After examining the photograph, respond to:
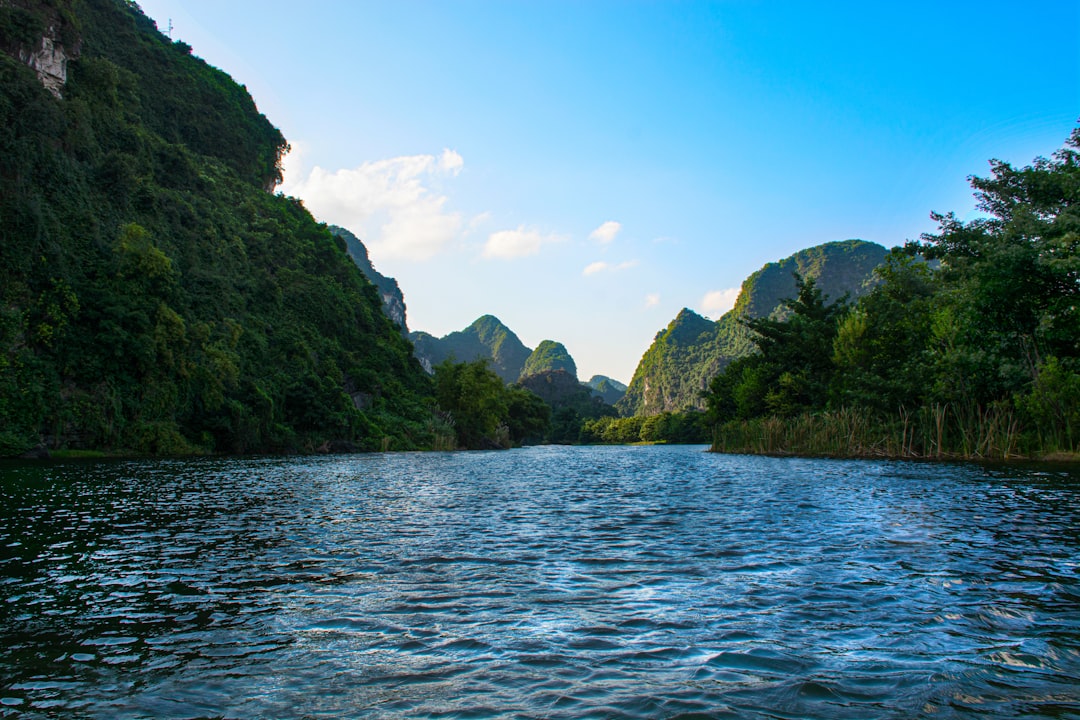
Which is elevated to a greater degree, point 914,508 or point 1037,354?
point 1037,354

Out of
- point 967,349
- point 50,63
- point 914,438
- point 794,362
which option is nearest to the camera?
point 967,349

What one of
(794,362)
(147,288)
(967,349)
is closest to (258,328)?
(147,288)

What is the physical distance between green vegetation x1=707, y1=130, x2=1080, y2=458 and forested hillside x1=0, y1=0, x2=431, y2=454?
53619mm

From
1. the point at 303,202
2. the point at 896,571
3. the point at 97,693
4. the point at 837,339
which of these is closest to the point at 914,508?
the point at 896,571

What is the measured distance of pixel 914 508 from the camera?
60.4 ft

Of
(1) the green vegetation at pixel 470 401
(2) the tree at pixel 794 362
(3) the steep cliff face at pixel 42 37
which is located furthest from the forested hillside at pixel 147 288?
(2) the tree at pixel 794 362

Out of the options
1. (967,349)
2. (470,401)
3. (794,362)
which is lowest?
(470,401)

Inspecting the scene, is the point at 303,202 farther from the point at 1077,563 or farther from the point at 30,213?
the point at 1077,563

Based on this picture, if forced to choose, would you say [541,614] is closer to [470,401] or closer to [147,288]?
[147,288]

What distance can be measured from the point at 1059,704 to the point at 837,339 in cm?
6222

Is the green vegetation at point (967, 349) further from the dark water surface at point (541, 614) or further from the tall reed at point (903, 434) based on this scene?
the dark water surface at point (541, 614)

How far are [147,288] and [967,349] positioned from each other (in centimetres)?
6446

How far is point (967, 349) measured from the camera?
41125mm

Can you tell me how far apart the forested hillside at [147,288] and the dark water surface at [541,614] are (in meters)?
39.4
